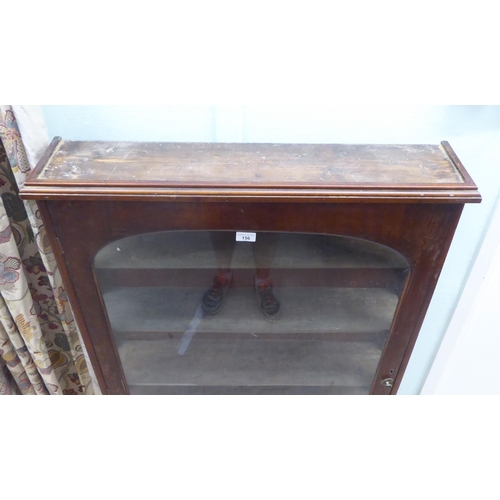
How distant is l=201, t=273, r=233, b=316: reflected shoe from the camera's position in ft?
2.77

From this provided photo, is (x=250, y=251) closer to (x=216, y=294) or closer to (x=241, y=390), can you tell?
(x=216, y=294)

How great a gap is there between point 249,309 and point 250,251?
17 cm

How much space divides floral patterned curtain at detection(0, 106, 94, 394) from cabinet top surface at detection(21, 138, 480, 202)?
12 centimetres

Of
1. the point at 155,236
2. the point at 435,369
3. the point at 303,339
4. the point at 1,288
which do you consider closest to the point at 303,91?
the point at 155,236

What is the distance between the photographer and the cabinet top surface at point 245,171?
0.64m

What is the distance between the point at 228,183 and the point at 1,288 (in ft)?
1.89

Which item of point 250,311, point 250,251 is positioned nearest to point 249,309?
point 250,311

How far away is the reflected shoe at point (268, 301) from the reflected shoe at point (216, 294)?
6cm

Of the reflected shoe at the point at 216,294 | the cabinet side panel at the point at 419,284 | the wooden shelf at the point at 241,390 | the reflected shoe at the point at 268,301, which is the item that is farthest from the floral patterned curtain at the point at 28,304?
the cabinet side panel at the point at 419,284

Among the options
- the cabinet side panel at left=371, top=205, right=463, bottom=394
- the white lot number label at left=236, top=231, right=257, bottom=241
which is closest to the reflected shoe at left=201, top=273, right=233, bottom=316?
the white lot number label at left=236, top=231, right=257, bottom=241

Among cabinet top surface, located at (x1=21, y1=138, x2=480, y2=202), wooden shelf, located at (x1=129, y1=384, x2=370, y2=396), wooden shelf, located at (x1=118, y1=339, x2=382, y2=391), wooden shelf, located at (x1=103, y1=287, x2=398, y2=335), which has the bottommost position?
wooden shelf, located at (x1=129, y1=384, x2=370, y2=396)

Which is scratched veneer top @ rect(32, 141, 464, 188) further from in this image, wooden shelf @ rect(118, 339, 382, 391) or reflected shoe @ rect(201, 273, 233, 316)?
wooden shelf @ rect(118, 339, 382, 391)

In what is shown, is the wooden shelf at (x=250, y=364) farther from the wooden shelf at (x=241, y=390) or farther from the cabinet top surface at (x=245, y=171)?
the cabinet top surface at (x=245, y=171)

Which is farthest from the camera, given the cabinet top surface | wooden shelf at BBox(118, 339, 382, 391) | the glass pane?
wooden shelf at BBox(118, 339, 382, 391)
